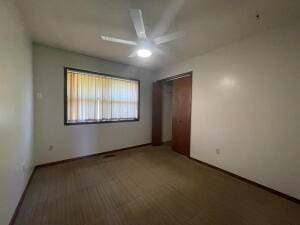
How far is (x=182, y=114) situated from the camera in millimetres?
3848

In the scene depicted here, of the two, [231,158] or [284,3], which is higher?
[284,3]

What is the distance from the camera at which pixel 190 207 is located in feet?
5.96

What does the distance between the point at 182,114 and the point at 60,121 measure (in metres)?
3.03

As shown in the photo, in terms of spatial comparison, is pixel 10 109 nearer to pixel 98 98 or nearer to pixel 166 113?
pixel 98 98

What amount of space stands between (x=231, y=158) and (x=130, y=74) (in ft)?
11.0

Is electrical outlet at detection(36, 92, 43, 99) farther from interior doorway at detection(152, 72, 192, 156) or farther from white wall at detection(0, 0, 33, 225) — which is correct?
interior doorway at detection(152, 72, 192, 156)

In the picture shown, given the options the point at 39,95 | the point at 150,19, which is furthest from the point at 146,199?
the point at 39,95

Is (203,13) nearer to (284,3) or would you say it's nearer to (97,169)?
(284,3)

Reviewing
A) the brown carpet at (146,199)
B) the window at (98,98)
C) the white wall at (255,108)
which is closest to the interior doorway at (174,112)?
the white wall at (255,108)

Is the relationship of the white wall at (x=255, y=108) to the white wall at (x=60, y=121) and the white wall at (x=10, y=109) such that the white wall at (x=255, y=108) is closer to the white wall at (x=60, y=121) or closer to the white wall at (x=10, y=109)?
the white wall at (x=60, y=121)

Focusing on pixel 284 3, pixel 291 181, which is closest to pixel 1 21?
pixel 284 3

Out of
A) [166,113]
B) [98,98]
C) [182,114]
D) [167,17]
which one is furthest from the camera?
[166,113]

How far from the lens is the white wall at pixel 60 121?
9.39 feet

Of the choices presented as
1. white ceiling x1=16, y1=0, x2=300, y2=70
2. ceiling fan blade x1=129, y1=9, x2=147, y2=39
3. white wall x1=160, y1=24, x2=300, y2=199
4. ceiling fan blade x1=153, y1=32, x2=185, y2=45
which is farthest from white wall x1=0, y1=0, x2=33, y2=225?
white wall x1=160, y1=24, x2=300, y2=199
